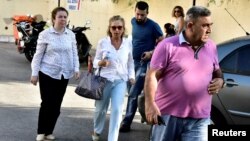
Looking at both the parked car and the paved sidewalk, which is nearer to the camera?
the parked car

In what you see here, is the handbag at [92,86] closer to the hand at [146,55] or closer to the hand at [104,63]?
the hand at [104,63]

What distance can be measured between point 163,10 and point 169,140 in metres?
12.3

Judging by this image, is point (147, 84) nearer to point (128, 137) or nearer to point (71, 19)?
point (128, 137)

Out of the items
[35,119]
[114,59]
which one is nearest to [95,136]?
[114,59]

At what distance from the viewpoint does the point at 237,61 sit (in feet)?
21.1

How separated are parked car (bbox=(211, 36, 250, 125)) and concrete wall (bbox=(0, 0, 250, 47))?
776 cm

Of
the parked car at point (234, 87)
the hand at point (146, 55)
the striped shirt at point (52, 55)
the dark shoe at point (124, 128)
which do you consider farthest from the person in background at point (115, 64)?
the parked car at point (234, 87)

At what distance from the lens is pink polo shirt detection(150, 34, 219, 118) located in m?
3.96

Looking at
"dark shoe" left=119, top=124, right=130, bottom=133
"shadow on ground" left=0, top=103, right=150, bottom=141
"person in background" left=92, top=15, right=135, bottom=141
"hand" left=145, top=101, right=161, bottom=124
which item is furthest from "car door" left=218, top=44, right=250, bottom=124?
"hand" left=145, top=101, right=161, bottom=124

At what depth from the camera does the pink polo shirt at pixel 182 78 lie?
396cm

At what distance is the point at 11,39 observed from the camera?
1892 centimetres

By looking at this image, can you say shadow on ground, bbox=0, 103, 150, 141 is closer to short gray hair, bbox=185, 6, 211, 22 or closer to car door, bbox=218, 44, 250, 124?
car door, bbox=218, 44, 250, 124

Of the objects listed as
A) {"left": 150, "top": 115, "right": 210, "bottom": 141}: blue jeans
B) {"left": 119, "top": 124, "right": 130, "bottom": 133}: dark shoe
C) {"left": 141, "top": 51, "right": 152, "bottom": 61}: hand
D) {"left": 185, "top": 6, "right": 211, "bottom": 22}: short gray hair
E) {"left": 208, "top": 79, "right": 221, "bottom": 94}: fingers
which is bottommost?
{"left": 119, "top": 124, "right": 130, "bottom": 133}: dark shoe

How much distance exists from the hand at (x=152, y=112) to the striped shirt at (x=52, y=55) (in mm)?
2643
